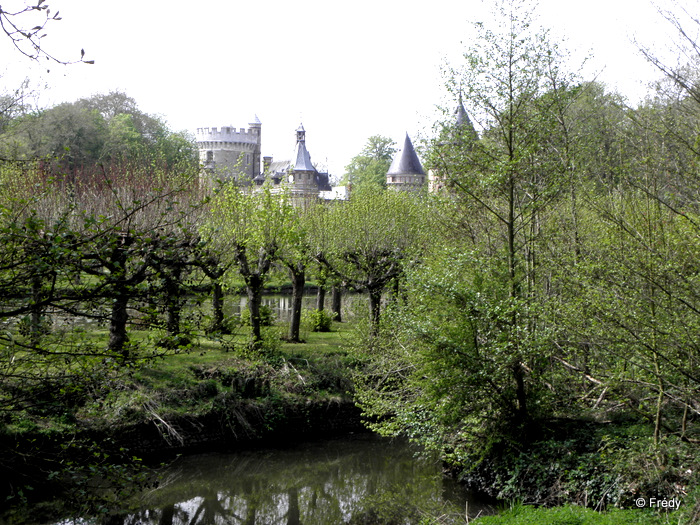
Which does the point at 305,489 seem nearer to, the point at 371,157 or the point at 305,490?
the point at 305,490

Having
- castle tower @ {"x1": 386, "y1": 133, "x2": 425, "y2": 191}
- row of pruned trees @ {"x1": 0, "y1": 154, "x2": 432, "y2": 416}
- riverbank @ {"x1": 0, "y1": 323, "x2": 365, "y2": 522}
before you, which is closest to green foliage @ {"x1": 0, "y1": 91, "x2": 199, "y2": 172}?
row of pruned trees @ {"x1": 0, "y1": 154, "x2": 432, "y2": 416}

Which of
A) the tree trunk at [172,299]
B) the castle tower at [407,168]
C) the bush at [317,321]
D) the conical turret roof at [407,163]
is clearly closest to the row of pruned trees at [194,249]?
the tree trunk at [172,299]

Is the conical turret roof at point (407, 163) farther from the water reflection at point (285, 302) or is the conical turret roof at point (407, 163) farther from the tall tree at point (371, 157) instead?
the water reflection at point (285, 302)

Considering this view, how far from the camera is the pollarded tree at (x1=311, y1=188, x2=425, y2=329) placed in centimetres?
2188

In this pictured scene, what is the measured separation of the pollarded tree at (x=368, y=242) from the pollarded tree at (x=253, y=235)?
306 cm

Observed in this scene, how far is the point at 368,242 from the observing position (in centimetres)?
2283

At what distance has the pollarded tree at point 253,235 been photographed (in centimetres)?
1906

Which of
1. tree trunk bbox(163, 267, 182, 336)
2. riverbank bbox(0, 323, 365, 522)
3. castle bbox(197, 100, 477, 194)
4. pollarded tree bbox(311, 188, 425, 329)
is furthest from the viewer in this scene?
castle bbox(197, 100, 477, 194)

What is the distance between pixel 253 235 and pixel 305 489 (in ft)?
25.8

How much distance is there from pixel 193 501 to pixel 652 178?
10041 millimetres

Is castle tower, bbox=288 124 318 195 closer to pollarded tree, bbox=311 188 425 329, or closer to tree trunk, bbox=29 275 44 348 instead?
pollarded tree, bbox=311 188 425 329

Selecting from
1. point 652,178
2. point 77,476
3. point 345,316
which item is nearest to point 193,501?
point 77,476

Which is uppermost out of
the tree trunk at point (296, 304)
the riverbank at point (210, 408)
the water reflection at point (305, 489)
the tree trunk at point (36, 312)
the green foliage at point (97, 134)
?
the green foliage at point (97, 134)

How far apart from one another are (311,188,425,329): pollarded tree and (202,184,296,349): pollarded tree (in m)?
3.06
